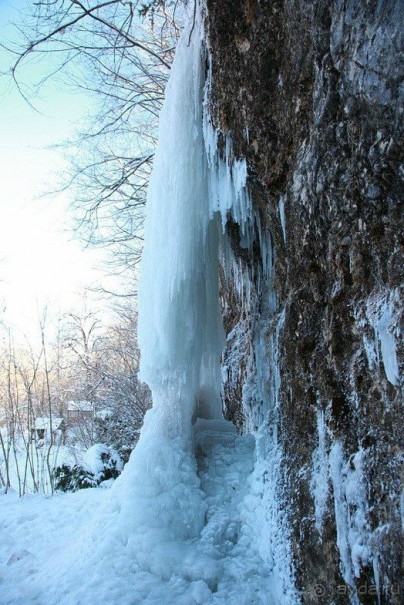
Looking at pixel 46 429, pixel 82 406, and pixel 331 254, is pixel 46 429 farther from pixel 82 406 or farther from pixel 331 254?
pixel 331 254

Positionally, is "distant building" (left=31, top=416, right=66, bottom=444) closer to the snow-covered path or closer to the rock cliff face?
the snow-covered path

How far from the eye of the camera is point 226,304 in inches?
205

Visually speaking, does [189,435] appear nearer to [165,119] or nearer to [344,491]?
[344,491]

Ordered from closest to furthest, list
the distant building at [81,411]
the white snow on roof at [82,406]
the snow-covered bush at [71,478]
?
the snow-covered bush at [71,478] < the distant building at [81,411] < the white snow on roof at [82,406]

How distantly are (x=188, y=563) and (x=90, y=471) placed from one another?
4.56 metres

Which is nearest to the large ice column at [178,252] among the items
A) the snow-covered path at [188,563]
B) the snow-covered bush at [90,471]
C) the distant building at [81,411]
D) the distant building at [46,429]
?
the snow-covered path at [188,563]

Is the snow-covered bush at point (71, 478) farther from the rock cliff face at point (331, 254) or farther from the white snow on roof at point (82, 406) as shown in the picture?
the white snow on roof at point (82, 406)

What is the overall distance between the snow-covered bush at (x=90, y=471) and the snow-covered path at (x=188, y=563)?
255cm

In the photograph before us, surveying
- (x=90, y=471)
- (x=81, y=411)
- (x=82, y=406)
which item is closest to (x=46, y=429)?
(x=81, y=411)

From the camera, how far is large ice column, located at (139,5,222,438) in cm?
357

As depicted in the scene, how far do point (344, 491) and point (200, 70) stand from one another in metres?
3.28

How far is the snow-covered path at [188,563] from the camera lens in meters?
2.47

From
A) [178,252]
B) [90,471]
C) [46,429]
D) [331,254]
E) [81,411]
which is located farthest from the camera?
[81,411]

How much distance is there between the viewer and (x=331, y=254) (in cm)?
219
